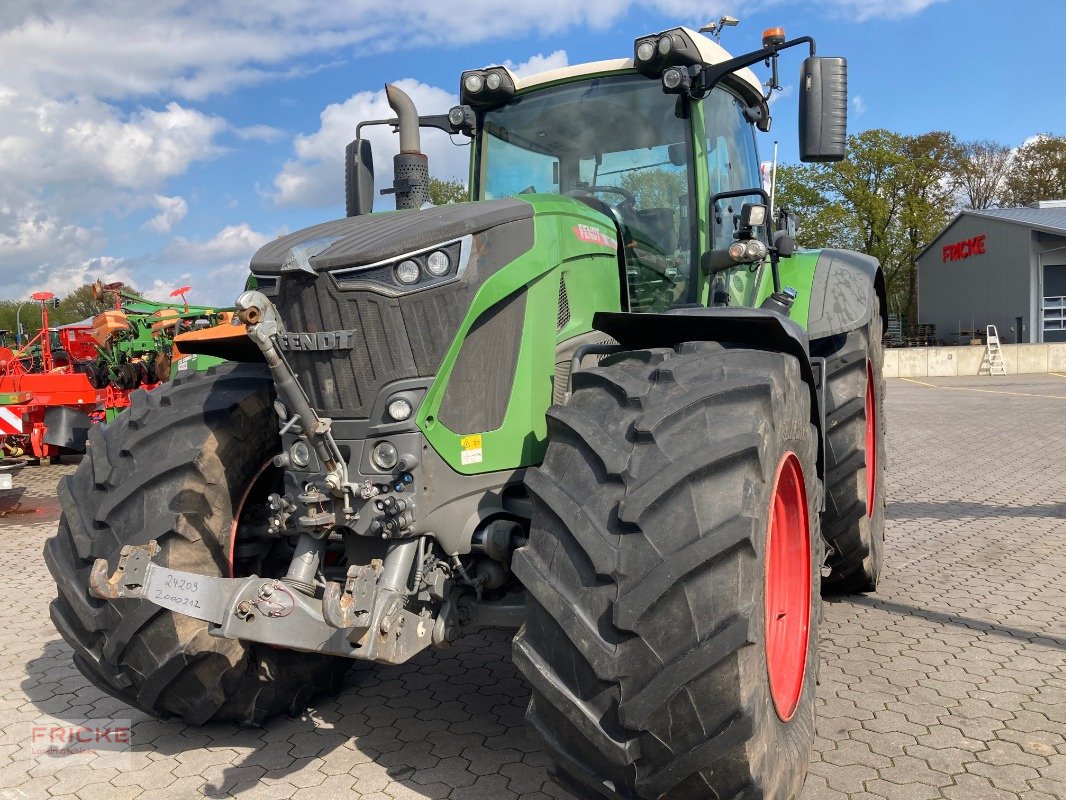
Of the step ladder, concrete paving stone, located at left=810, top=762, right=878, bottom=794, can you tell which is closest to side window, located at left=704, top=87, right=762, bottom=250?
concrete paving stone, located at left=810, top=762, right=878, bottom=794

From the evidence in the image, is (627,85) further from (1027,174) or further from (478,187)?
(1027,174)

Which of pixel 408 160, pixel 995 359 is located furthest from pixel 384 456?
pixel 995 359

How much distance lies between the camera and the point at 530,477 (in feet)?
8.97

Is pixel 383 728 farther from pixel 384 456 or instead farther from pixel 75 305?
pixel 75 305

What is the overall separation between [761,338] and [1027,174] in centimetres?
5318

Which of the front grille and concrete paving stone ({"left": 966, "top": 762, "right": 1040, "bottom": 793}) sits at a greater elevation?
the front grille

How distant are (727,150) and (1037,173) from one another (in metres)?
51.5

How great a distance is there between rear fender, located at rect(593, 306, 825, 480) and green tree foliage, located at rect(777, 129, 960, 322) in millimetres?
39644

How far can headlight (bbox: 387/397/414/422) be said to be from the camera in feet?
9.51

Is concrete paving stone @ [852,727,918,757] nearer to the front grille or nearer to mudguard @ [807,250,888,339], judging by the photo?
mudguard @ [807,250,888,339]

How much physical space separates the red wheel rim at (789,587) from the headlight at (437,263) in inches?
49.4

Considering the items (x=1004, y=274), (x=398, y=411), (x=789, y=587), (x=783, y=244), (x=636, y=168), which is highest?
(x=1004, y=274)

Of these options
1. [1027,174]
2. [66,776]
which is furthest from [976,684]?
[1027,174]

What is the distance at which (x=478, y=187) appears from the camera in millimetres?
4707
